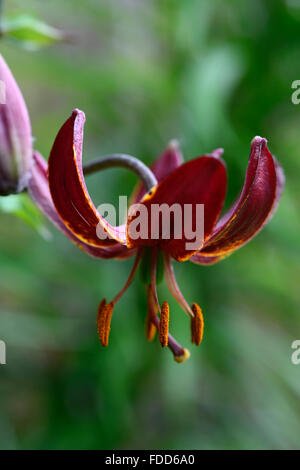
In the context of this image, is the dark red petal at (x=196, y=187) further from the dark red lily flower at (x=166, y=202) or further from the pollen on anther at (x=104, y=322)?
the pollen on anther at (x=104, y=322)

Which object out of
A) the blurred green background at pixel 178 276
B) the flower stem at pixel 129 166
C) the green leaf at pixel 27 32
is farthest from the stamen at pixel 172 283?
the blurred green background at pixel 178 276

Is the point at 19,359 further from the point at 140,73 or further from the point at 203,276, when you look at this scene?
the point at 140,73

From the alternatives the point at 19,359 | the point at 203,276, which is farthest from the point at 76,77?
the point at 19,359

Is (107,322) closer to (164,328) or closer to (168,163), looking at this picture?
(164,328)

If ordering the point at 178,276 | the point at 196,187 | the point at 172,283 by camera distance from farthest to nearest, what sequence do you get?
1. the point at 178,276
2. the point at 172,283
3. the point at 196,187

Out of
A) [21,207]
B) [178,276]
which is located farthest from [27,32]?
[178,276]

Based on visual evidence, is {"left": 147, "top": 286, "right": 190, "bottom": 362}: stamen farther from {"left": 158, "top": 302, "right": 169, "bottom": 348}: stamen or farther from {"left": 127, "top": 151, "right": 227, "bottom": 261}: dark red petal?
{"left": 127, "top": 151, "right": 227, "bottom": 261}: dark red petal

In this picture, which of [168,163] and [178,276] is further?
[178,276]
